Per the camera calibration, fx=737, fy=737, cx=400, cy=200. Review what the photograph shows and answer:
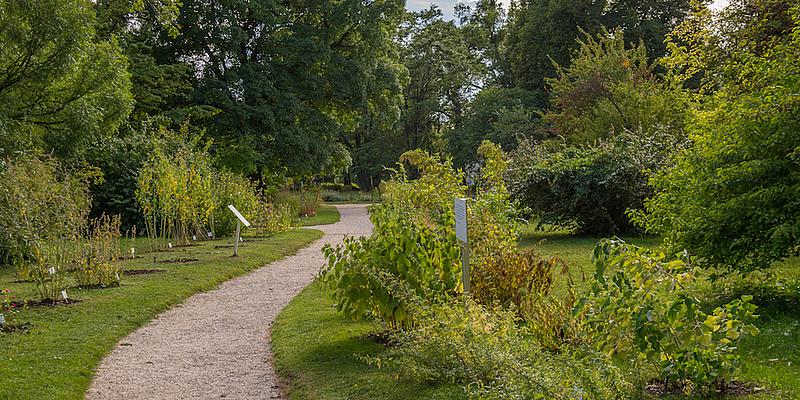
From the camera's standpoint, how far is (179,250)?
1686cm

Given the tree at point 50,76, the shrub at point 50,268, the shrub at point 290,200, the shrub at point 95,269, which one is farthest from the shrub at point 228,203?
the shrub at point 50,268

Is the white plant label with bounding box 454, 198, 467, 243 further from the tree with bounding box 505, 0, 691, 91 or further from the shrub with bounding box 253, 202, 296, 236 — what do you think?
the tree with bounding box 505, 0, 691, 91

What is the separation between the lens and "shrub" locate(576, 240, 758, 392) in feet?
15.4

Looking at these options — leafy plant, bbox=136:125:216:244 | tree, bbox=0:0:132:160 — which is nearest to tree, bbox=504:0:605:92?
leafy plant, bbox=136:125:216:244

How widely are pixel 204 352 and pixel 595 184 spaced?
12.0 metres

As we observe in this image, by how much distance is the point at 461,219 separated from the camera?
6.54 m

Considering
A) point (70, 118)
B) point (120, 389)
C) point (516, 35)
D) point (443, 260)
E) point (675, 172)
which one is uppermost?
point (516, 35)

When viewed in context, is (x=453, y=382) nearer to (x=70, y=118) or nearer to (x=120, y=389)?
(x=120, y=389)

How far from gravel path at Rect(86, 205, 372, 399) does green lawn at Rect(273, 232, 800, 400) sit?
26 centimetres

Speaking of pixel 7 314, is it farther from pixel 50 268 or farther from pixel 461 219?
pixel 461 219

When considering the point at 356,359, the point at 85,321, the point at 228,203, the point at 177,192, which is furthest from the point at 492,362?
the point at 228,203

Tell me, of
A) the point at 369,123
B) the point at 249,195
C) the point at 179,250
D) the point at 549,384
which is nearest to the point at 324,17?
the point at 249,195

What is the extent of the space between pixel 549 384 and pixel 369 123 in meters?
52.4

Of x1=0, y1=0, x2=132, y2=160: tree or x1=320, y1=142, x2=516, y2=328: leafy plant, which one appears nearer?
x1=320, y1=142, x2=516, y2=328: leafy plant
